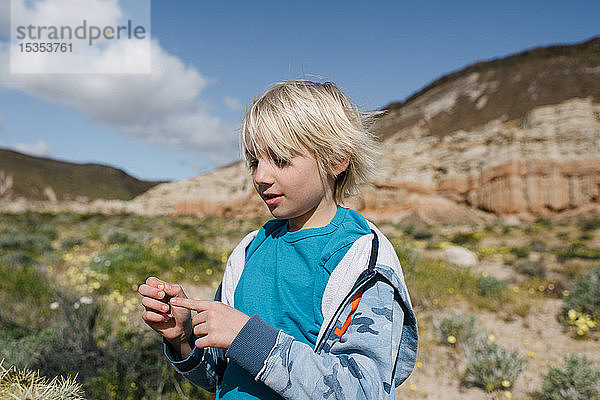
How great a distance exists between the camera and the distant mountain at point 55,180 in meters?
76.5

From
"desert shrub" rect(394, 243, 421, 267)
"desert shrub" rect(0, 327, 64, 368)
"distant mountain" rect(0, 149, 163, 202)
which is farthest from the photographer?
"distant mountain" rect(0, 149, 163, 202)

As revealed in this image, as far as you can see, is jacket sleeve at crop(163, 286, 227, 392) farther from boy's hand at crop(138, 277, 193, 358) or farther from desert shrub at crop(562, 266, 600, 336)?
desert shrub at crop(562, 266, 600, 336)

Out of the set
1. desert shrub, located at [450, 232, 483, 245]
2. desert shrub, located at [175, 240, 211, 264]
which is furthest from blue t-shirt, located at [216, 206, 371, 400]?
desert shrub, located at [450, 232, 483, 245]

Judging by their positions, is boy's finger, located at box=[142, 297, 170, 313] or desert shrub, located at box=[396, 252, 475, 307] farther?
desert shrub, located at box=[396, 252, 475, 307]

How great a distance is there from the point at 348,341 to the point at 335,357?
0.05 m

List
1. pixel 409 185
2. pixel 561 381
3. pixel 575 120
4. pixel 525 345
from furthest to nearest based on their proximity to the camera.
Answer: pixel 409 185 < pixel 575 120 < pixel 525 345 < pixel 561 381

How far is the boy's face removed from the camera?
114 centimetres

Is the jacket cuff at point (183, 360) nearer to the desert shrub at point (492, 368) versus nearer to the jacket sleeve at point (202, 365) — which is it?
the jacket sleeve at point (202, 365)

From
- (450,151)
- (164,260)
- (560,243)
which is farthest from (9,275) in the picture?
(450,151)

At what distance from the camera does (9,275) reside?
5500 millimetres

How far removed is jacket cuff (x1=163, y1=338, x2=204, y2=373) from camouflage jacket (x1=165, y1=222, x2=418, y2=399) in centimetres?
40

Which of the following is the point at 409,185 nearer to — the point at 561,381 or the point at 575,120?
the point at 575,120

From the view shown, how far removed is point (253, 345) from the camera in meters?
0.88

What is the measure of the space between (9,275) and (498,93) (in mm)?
48752
